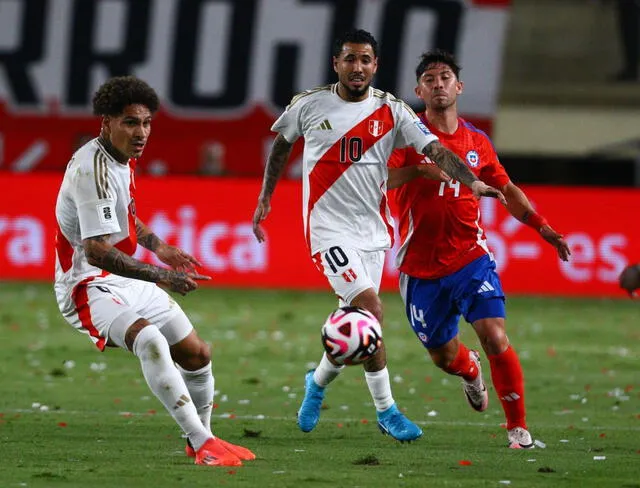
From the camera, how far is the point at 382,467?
26.4 feet

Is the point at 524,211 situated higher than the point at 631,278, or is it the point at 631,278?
the point at 631,278

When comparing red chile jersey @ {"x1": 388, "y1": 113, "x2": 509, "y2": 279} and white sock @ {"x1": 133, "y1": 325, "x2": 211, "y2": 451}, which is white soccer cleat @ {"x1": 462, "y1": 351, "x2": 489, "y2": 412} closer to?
red chile jersey @ {"x1": 388, "y1": 113, "x2": 509, "y2": 279}

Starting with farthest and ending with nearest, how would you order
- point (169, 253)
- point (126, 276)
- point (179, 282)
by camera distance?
point (169, 253)
point (126, 276)
point (179, 282)

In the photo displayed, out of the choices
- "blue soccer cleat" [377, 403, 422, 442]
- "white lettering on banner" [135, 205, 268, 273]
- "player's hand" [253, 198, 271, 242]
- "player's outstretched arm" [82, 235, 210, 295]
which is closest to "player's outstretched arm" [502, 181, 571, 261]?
"blue soccer cleat" [377, 403, 422, 442]

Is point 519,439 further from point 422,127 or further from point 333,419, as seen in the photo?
point 422,127

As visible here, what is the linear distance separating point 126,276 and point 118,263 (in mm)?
84

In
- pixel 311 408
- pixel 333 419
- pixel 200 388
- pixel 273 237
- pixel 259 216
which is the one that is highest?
pixel 259 216

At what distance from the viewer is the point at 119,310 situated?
8.22m

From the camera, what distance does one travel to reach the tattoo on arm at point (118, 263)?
7.95 metres

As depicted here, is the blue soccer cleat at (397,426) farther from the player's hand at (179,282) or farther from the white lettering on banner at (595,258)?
the white lettering on banner at (595,258)

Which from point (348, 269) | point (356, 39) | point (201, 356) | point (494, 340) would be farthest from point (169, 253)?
point (494, 340)

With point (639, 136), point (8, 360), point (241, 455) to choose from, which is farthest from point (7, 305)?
point (639, 136)

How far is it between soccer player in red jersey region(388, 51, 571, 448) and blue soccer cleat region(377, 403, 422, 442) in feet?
2.43

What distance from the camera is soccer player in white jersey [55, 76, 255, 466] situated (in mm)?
8023
